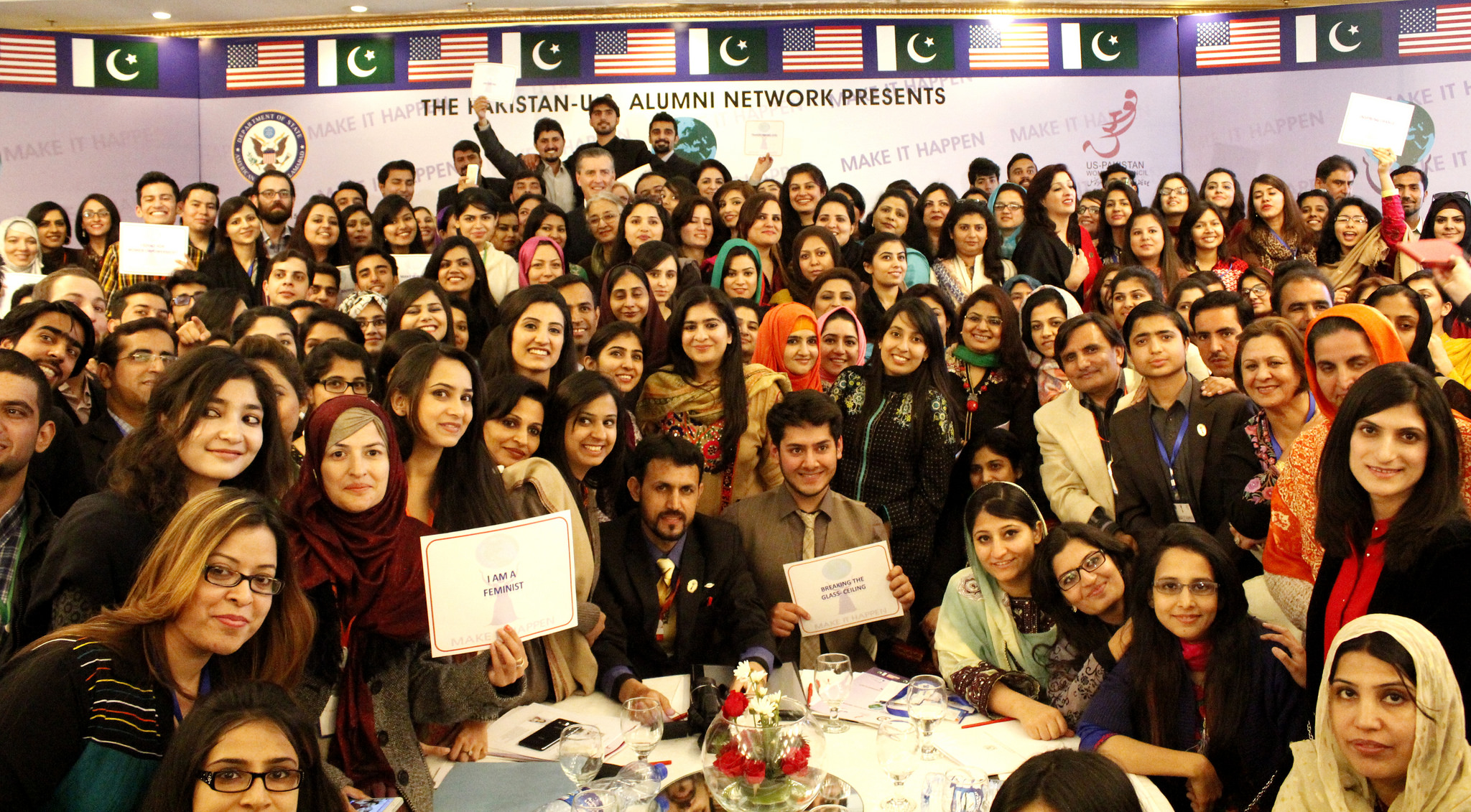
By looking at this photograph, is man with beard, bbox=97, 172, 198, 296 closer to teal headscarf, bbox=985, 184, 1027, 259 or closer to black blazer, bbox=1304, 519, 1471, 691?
teal headscarf, bbox=985, 184, 1027, 259

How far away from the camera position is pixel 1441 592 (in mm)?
2416

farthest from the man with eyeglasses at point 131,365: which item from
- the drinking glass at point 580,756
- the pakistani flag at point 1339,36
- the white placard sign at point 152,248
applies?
the pakistani flag at point 1339,36

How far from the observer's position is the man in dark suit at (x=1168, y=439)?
375 cm

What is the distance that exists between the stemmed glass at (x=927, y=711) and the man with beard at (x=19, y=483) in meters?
2.19

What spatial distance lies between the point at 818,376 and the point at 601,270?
1772 mm

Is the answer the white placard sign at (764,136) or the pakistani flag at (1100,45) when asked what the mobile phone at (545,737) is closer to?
the white placard sign at (764,136)

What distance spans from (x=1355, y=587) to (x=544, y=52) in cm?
873

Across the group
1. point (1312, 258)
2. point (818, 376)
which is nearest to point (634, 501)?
point (818, 376)

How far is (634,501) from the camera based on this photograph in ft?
12.8

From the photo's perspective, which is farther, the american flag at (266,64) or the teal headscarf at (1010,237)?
the american flag at (266,64)

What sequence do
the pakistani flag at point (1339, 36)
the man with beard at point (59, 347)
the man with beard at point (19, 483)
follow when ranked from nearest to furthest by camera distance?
the man with beard at point (19, 483), the man with beard at point (59, 347), the pakistani flag at point (1339, 36)

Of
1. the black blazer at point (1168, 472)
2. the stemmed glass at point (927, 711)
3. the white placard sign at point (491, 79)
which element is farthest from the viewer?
the white placard sign at point (491, 79)

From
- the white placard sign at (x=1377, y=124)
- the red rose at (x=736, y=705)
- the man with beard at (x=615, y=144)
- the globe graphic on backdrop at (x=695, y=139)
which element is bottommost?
the red rose at (x=736, y=705)

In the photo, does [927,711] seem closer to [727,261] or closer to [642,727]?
[642,727]
